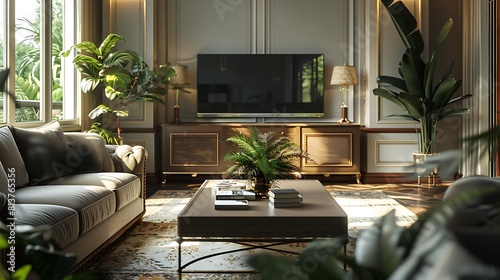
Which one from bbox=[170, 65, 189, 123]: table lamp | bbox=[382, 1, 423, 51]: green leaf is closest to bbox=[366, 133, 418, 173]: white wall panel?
bbox=[382, 1, 423, 51]: green leaf

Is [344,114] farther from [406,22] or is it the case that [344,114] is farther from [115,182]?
[115,182]

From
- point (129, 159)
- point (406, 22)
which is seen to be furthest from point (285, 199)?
point (406, 22)

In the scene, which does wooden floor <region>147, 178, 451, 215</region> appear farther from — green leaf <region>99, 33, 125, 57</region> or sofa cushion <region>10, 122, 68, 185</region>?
sofa cushion <region>10, 122, 68, 185</region>

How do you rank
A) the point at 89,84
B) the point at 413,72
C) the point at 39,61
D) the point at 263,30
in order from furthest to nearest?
the point at 263,30, the point at 413,72, the point at 89,84, the point at 39,61

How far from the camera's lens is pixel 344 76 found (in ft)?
19.0

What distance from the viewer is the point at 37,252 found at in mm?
362

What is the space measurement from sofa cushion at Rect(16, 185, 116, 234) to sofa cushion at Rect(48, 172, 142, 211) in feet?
0.39

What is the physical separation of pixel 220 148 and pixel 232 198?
2994mm

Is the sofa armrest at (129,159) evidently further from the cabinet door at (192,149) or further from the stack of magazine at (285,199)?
the cabinet door at (192,149)

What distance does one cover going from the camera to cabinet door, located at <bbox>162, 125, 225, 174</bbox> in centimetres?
583

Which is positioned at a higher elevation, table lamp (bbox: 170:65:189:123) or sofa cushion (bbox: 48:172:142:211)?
table lamp (bbox: 170:65:189:123)

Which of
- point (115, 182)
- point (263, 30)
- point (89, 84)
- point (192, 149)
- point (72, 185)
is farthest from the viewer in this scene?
point (263, 30)

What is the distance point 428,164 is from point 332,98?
238 inches

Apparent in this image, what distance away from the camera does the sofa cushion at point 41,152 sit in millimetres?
3012
